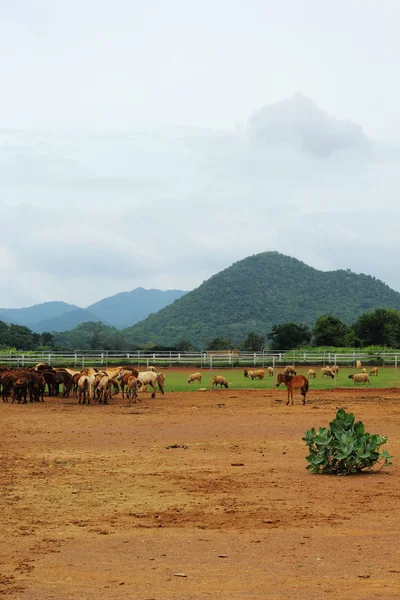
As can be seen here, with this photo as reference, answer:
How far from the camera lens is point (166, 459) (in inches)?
620

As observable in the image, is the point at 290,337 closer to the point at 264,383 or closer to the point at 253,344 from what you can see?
the point at 253,344

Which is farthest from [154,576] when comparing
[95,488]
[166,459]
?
[166,459]

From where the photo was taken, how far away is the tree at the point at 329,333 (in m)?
84.4

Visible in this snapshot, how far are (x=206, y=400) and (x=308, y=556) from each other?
23127 mm

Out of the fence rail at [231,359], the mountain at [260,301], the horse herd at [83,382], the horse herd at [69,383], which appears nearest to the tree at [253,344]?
the fence rail at [231,359]

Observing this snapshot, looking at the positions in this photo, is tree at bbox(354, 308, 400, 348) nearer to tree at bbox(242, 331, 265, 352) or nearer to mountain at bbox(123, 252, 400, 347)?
tree at bbox(242, 331, 265, 352)

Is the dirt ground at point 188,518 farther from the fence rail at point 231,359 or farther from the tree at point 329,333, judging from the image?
the tree at point 329,333

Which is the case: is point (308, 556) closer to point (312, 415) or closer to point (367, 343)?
point (312, 415)

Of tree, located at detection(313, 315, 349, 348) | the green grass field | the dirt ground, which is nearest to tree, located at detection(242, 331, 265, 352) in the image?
tree, located at detection(313, 315, 349, 348)

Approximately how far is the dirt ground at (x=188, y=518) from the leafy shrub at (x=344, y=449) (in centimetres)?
40

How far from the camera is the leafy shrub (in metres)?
14.0

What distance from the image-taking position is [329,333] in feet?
278

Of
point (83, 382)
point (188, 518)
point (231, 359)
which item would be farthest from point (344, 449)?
point (231, 359)

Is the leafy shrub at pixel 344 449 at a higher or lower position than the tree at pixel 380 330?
lower
